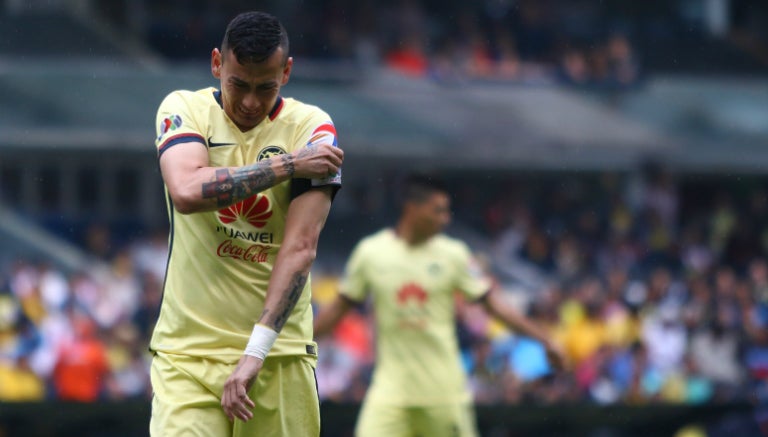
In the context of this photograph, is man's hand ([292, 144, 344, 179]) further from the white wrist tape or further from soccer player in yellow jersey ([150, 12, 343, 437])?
the white wrist tape

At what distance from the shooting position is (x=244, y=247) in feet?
A: 17.9

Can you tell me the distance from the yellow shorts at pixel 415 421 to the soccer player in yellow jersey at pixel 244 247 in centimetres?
345

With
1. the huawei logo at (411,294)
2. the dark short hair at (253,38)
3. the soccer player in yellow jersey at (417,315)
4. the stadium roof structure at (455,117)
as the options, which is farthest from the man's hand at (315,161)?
the stadium roof structure at (455,117)

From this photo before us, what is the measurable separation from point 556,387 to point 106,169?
11.3 m

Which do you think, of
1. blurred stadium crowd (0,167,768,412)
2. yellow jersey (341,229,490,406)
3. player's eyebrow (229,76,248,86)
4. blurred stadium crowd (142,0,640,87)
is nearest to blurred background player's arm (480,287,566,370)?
yellow jersey (341,229,490,406)

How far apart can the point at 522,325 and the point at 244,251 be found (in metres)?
4.08

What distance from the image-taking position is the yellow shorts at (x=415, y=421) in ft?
29.7

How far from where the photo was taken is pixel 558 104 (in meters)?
25.5

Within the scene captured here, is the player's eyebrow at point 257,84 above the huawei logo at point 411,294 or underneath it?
above

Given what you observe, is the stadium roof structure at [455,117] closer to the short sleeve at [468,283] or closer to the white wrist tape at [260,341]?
the short sleeve at [468,283]

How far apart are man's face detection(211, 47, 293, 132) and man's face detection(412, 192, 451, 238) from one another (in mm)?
4017

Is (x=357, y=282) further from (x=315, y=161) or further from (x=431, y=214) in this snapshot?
(x=315, y=161)

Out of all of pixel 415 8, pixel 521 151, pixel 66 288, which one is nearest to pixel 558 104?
pixel 521 151

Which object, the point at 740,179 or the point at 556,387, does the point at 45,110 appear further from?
the point at 740,179
